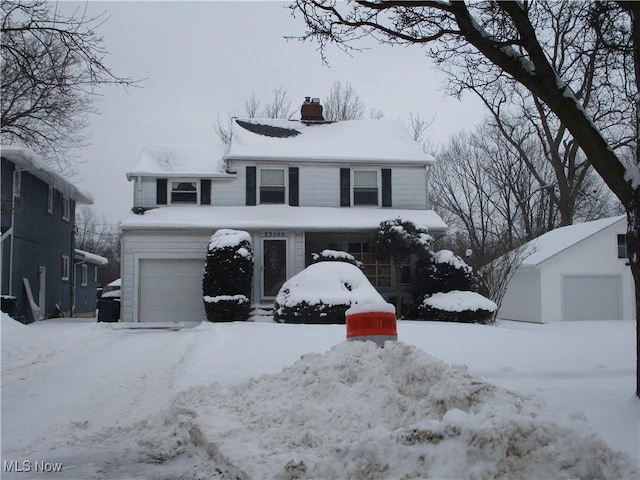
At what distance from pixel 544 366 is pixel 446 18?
5365 mm

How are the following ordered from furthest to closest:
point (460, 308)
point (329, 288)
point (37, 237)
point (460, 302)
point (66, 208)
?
1. point (66, 208)
2. point (37, 237)
3. point (460, 302)
4. point (460, 308)
5. point (329, 288)

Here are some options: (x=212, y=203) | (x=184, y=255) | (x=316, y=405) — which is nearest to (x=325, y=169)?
(x=212, y=203)

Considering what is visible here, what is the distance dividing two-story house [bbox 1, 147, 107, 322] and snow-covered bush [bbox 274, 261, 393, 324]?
754 cm

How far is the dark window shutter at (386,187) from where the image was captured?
862 inches

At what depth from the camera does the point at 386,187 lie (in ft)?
71.9

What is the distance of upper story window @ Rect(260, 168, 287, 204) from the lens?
2155 cm

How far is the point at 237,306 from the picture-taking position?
17484mm

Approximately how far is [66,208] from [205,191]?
9062 mm

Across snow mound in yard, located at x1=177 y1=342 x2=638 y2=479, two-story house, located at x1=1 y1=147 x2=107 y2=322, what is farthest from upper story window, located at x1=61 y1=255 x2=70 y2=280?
snow mound in yard, located at x1=177 y1=342 x2=638 y2=479

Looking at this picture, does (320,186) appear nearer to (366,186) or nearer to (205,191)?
(366,186)

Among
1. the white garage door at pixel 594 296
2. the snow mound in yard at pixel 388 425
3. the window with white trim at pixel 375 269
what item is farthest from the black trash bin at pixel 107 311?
the white garage door at pixel 594 296

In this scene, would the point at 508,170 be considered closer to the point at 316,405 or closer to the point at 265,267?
the point at 265,267

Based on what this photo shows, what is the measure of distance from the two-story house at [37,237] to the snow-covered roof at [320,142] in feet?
22.5

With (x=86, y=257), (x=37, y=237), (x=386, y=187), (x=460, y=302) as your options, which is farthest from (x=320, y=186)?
(x=86, y=257)
